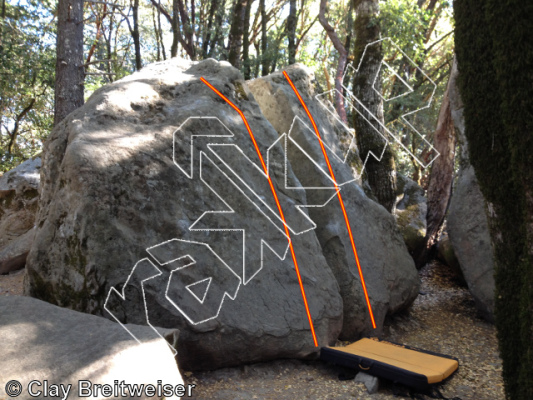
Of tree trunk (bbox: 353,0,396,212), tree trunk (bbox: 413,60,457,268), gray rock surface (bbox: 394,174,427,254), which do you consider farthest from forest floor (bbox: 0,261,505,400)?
tree trunk (bbox: 353,0,396,212)

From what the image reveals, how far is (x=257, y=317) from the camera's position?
367 centimetres

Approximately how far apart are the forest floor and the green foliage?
6.44 m

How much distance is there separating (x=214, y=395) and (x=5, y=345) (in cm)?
148

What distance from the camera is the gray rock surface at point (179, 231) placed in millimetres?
3338

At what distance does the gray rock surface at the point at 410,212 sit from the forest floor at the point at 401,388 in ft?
4.04

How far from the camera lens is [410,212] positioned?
7.42 metres

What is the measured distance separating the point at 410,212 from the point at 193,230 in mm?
4779

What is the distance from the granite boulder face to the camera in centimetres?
335

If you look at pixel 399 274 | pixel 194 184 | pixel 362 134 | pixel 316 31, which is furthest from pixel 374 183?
pixel 316 31
